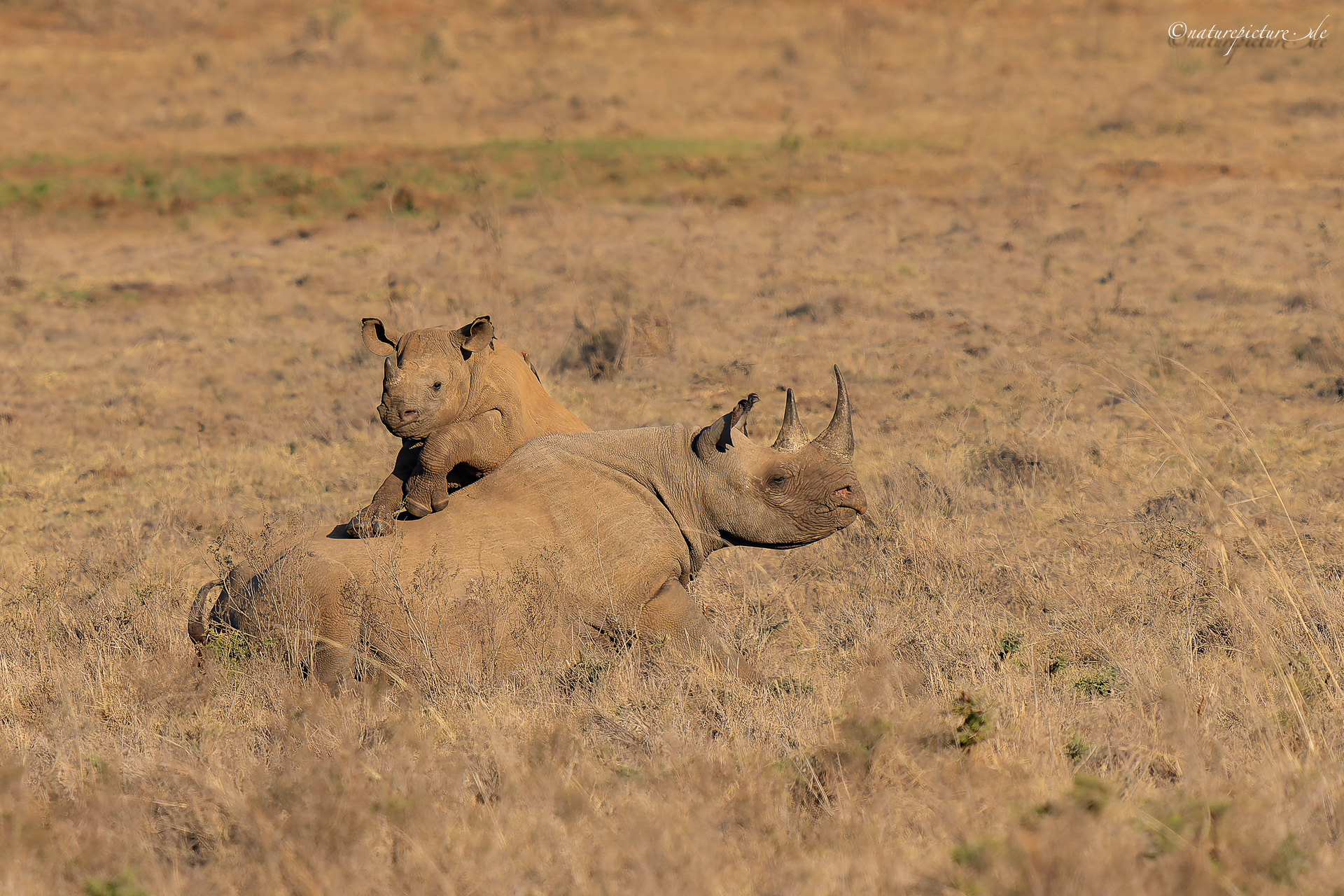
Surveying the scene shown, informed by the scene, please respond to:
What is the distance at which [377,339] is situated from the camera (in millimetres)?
6906

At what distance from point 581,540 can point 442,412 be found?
96 centimetres

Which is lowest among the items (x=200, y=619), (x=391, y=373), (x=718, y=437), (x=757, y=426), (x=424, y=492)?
(x=757, y=426)

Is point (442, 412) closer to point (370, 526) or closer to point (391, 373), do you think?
point (391, 373)

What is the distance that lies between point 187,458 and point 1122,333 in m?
10.4

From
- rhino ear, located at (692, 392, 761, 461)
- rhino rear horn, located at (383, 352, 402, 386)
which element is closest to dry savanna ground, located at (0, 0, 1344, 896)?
rhino ear, located at (692, 392, 761, 461)

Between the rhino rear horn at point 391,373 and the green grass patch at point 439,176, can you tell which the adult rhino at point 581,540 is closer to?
the rhino rear horn at point 391,373

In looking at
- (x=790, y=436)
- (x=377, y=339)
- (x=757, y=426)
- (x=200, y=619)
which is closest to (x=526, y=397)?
(x=377, y=339)

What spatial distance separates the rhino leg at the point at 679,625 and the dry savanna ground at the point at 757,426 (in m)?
0.16

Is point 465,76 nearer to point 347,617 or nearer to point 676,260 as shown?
point 676,260

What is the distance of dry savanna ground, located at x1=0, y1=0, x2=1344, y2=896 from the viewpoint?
4555 millimetres

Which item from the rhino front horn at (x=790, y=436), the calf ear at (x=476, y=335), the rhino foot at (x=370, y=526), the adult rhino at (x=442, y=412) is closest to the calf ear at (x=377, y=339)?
the adult rhino at (x=442, y=412)

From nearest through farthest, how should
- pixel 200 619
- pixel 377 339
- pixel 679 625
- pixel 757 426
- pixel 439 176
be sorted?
pixel 679 625 < pixel 200 619 < pixel 377 339 < pixel 757 426 < pixel 439 176

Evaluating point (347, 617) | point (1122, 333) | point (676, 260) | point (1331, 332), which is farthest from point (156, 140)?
point (347, 617)

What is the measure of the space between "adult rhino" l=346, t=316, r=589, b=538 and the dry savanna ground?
0.98 m
